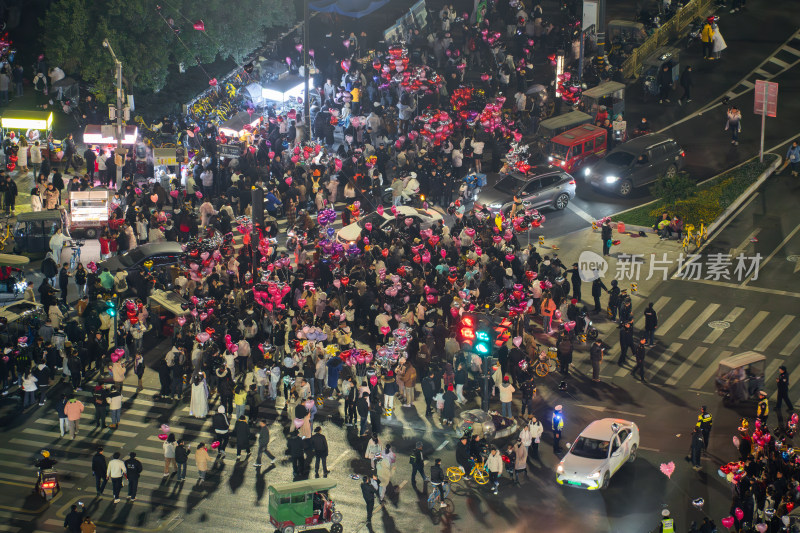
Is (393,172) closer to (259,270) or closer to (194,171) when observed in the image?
(194,171)

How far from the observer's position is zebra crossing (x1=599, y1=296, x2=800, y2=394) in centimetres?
3825

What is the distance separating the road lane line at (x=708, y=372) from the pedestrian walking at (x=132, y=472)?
16.9 meters

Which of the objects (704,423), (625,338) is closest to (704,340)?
(625,338)

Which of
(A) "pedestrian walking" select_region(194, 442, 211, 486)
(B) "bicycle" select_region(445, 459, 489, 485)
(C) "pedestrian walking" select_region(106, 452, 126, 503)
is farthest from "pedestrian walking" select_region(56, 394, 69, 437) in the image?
(B) "bicycle" select_region(445, 459, 489, 485)

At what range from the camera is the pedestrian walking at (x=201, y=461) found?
3303 cm

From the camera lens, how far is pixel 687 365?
127 ft

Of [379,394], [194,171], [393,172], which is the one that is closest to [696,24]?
[393,172]

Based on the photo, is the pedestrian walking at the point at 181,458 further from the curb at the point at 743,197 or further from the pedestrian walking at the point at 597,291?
the curb at the point at 743,197

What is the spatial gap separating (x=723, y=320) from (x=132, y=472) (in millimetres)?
20447

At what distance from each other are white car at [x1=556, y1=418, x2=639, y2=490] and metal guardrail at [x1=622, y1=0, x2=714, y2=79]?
28163 mm

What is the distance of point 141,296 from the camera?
41.6 m

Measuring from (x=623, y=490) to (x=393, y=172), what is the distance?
876 inches

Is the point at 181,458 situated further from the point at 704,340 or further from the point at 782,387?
the point at 704,340

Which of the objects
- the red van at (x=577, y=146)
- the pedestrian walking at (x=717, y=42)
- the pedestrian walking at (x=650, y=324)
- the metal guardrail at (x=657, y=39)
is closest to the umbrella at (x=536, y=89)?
the red van at (x=577, y=146)
